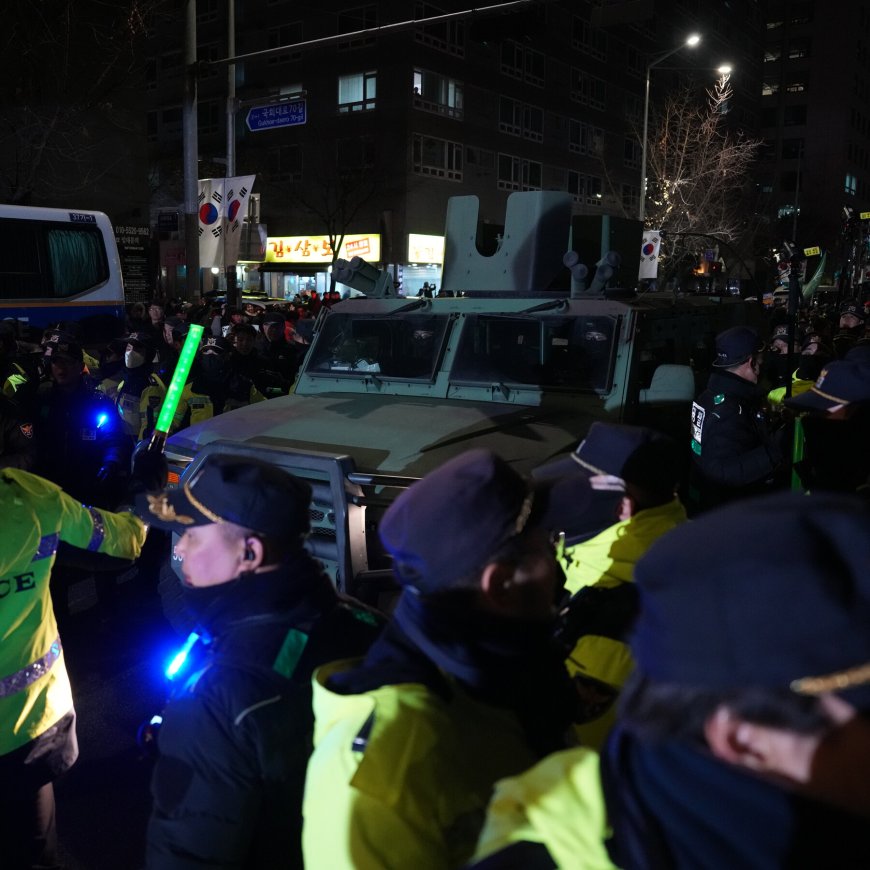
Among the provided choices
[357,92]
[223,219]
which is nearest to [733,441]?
[223,219]

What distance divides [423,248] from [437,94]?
259 inches

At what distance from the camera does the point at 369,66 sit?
34750mm

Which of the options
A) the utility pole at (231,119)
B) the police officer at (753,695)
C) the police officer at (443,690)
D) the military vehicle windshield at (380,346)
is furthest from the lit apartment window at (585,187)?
the police officer at (753,695)

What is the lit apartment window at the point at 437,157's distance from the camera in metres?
34.7

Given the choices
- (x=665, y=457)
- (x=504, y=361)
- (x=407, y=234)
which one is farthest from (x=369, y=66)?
(x=665, y=457)

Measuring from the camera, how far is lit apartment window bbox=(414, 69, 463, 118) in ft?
112

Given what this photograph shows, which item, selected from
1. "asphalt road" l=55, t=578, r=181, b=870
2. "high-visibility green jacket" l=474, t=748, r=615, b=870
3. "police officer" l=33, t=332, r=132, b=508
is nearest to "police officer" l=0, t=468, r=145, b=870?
"asphalt road" l=55, t=578, r=181, b=870

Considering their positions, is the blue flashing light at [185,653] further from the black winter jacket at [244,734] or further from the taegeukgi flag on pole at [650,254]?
the taegeukgi flag on pole at [650,254]

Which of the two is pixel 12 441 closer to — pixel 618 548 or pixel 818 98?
pixel 618 548

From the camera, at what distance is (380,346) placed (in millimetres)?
5961

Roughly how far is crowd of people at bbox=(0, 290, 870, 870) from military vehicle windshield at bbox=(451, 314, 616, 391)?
2.35 m

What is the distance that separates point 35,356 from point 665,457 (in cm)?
785

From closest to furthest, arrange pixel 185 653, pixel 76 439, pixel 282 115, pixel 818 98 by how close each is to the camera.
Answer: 1. pixel 185 653
2. pixel 76 439
3. pixel 282 115
4. pixel 818 98

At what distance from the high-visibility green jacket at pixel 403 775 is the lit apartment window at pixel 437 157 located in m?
35.2
